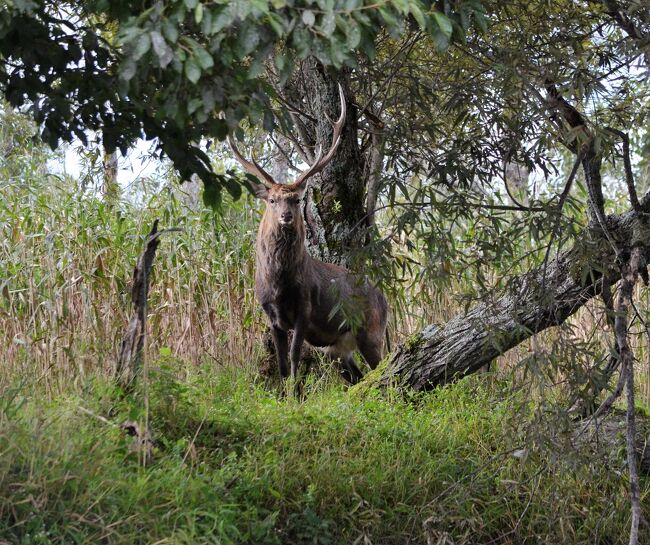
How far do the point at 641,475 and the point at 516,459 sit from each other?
871 mm

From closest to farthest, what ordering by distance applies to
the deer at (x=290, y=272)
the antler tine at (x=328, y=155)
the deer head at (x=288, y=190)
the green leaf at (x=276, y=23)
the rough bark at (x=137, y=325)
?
the green leaf at (x=276, y=23) → the rough bark at (x=137, y=325) → the antler tine at (x=328, y=155) → the deer head at (x=288, y=190) → the deer at (x=290, y=272)

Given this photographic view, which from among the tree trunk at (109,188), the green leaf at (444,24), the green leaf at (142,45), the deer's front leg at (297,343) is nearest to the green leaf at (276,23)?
the green leaf at (142,45)

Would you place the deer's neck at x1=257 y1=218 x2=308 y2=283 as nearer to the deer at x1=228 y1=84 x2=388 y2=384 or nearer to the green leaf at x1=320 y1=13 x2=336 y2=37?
the deer at x1=228 y1=84 x2=388 y2=384

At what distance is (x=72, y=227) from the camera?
726 cm

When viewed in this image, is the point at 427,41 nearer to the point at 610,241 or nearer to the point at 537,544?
the point at 610,241

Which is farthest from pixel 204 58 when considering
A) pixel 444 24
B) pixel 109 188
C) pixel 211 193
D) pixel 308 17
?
pixel 109 188

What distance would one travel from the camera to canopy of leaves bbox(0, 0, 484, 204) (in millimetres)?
2852

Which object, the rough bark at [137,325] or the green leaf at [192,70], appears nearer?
the green leaf at [192,70]

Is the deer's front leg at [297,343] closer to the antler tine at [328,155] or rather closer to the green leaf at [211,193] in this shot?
the antler tine at [328,155]

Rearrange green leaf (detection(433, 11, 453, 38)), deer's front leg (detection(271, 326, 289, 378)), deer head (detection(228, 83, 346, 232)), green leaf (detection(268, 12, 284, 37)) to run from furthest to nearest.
→ 1. deer's front leg (detection(271, 326, 289, 378))
2. deer head (detection(228, 83, 346, 232))
3. green leaf (detection(433, 11, 453, 38))
4. green leaf (detection(268, 12, 284, 37))

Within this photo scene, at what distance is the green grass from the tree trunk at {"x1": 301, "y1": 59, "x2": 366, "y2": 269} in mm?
2089

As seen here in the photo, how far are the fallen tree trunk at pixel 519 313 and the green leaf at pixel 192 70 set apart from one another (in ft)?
7.61

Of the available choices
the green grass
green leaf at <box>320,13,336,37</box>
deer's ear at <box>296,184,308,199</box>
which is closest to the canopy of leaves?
green leaf at <box>320,13,336,37</box>

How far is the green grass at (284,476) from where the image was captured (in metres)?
3.83
